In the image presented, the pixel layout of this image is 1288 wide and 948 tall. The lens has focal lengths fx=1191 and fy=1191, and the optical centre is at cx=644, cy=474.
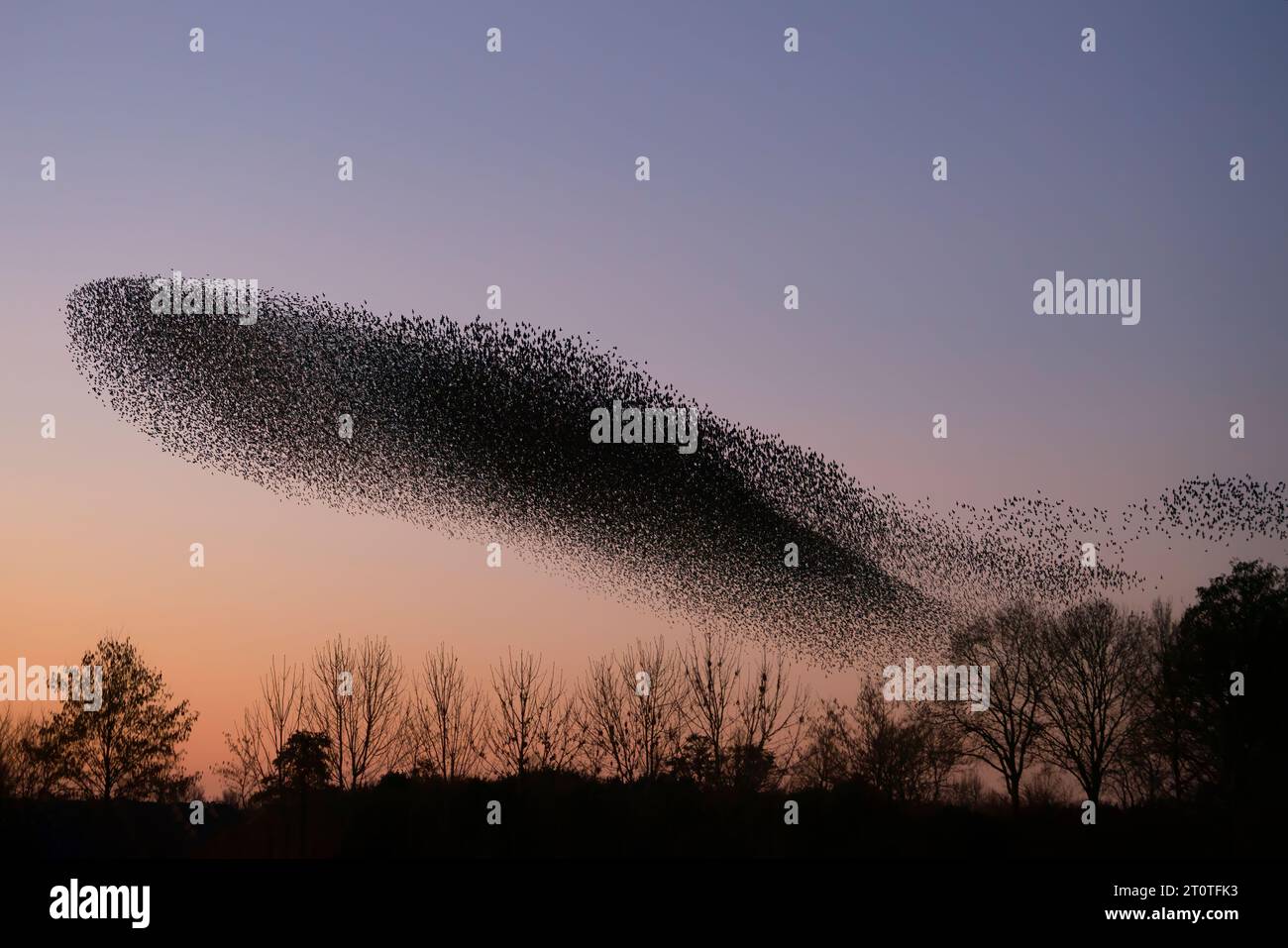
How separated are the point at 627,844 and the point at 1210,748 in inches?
1099

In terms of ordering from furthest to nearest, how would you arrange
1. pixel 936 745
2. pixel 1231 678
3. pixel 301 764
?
pixel 936 745, pixel 1231 678, pixel 301 764

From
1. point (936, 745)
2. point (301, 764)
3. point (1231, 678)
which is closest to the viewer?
point (301, 764)

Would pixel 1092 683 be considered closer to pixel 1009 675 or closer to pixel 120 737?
pixel 1009 675

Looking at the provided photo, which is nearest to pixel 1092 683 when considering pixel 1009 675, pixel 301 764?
pixel 1009 675

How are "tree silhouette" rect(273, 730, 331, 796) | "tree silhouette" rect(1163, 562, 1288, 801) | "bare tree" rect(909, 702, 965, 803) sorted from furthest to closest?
"bare tree" rect(909, 702, 965, 803) < "tree silhouette" rect(1163, 562, 1288, 801) < "tree silhouette" rect(273, 730, 331, 796)

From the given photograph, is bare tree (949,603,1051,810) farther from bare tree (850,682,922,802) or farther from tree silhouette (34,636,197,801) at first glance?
tree silhouette (34,636,197,801)

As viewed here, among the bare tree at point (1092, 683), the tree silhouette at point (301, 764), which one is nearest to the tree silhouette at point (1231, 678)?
the bare tree at point (1092, 683)

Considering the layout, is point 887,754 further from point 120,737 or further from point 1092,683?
point 120,737

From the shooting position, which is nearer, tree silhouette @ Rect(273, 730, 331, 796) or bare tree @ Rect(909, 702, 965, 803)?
tree silhouette @ Rect(273, 730, 331, 796)

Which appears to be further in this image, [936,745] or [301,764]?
[936,745]

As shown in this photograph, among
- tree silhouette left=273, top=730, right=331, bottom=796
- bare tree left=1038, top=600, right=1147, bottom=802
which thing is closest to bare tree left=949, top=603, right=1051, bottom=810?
bare tree left=1038, top=600, right=1147, bottom=802

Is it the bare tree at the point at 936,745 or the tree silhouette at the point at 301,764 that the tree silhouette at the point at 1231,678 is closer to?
the bare tree at the point at 936,745
